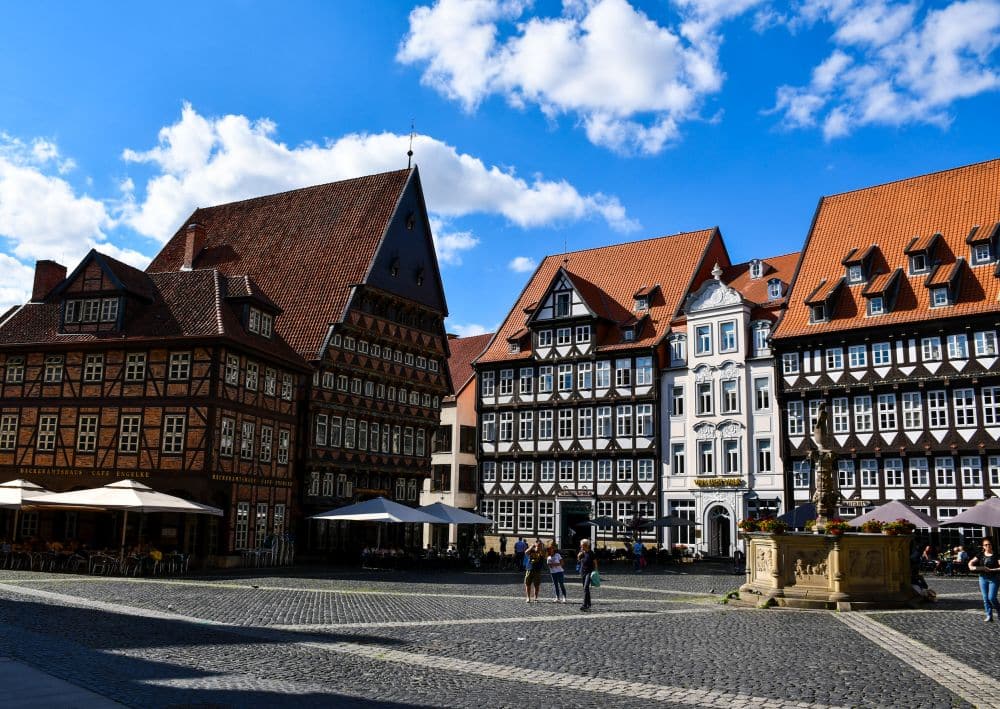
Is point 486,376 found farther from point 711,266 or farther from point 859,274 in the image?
point 859,274

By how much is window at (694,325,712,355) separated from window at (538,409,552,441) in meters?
8.70

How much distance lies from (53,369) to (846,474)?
31732mm

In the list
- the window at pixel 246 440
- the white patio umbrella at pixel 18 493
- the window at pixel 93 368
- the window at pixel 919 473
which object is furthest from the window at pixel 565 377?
the white patio umbrella at pixel 18 493

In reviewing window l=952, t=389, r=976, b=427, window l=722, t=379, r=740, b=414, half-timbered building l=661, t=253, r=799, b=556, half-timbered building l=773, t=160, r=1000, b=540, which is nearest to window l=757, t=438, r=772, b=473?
half-timbered building l=661, t=253, r=799, b=556

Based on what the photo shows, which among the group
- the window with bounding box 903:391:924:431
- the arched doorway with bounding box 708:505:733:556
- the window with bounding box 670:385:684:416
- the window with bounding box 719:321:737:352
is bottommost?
the arched doorway with bounding box 708:505:733:556

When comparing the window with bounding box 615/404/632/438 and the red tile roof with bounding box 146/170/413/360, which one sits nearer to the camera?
the red tile roof with bounding box 146/170/413/360

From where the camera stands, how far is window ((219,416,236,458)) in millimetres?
32938

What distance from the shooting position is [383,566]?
1364 inches

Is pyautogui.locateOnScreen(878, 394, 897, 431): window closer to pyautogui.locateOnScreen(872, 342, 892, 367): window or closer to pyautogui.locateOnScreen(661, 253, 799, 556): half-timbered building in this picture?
pyautogui.locateOnScreen(872, 342, 892, 367): window

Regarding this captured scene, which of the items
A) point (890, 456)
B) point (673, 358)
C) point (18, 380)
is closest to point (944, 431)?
point (890, 456)

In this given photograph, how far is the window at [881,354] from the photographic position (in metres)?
39.1

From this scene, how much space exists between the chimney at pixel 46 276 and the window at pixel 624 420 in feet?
87.0

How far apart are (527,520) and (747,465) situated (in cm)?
1238

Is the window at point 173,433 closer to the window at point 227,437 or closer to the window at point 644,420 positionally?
the window at point 227,437
